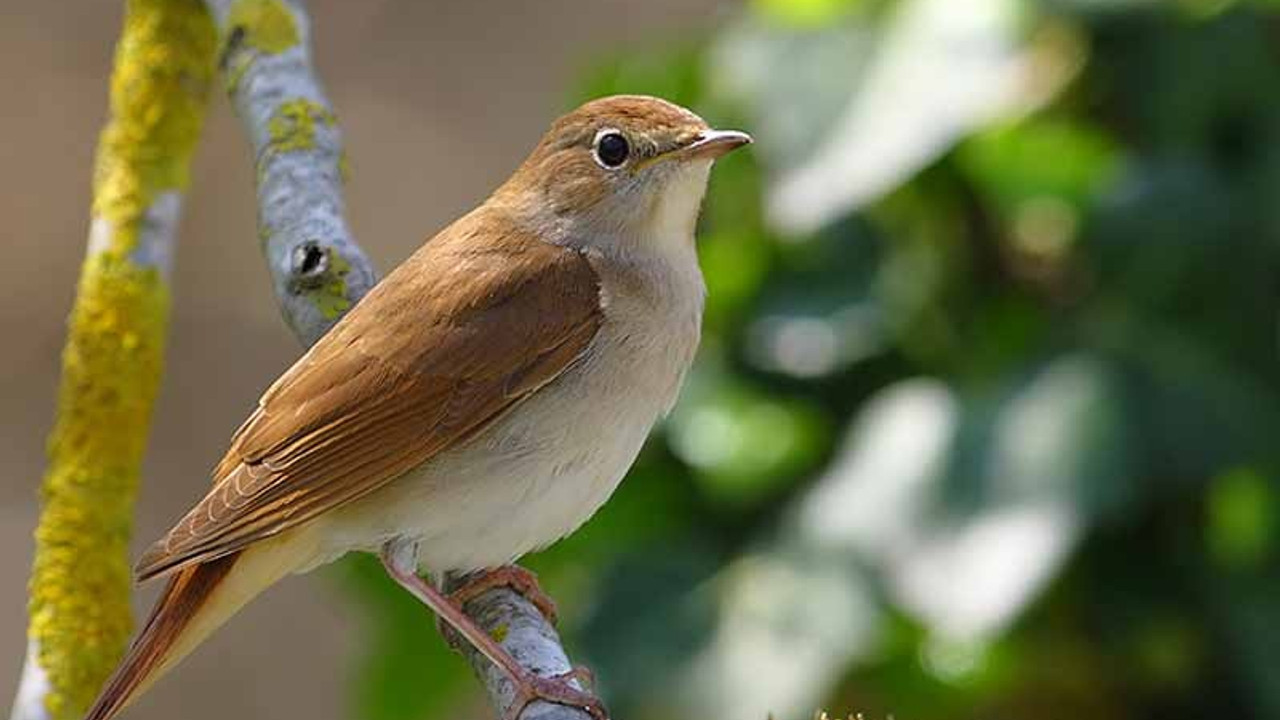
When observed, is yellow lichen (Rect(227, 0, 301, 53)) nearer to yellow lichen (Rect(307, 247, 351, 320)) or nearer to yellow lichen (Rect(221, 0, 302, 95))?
yellow lichen (Rect(221, 0, 302, 95))

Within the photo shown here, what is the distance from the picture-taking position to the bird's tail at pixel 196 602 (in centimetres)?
356

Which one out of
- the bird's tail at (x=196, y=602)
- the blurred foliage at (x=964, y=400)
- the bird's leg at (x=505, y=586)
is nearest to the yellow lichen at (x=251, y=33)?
the bird's tail at (x=196, y=602)

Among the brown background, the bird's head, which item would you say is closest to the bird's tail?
the bird's head

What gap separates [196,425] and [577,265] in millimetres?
3974

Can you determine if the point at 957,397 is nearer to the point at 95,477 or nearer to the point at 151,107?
the point at 151,107

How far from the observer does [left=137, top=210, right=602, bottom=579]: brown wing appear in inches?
147

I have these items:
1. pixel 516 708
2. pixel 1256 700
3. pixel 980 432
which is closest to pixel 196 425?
pixel 980 432

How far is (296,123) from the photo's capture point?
12.8 feet

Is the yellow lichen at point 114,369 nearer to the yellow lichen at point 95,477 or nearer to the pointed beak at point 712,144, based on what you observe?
the yellow lichen at point 95,477

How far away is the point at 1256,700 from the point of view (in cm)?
526

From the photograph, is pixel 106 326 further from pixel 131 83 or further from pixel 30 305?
pixel 30 305

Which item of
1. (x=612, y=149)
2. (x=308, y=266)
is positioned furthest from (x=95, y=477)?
(x=612, y=149)

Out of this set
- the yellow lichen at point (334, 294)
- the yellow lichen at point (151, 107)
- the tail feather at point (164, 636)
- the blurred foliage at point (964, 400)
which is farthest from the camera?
the blurred foliage at point (964, 400)

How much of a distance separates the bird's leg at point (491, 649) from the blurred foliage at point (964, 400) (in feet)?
4.52
